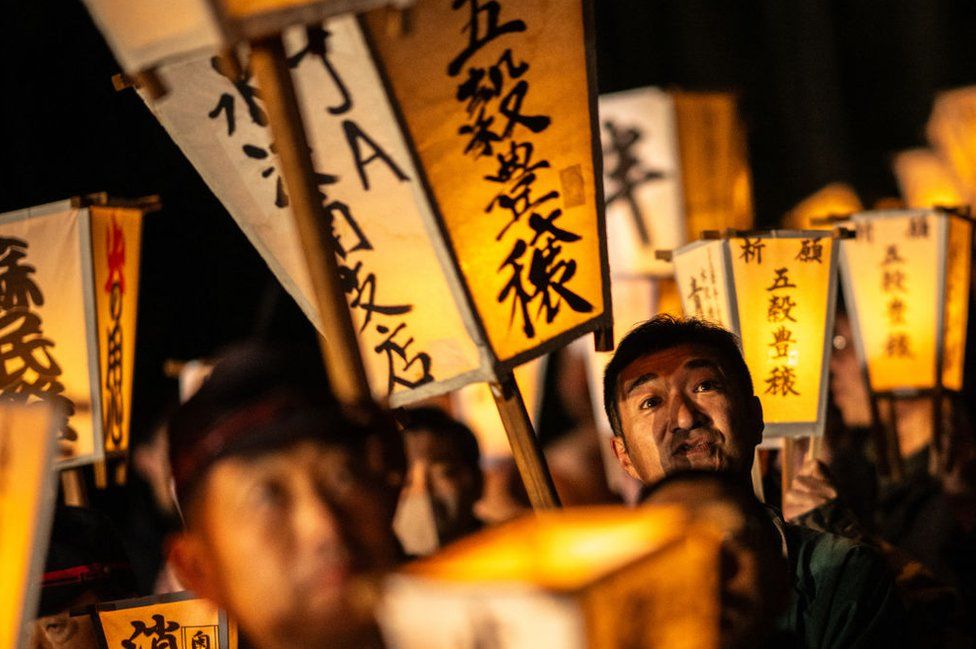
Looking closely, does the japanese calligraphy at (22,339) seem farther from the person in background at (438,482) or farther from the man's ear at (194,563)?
the man's ear at (194,563)

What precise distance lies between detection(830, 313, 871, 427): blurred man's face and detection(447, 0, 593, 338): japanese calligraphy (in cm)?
368

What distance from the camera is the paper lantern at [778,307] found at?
3564mm

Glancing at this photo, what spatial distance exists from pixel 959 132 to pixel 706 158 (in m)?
3.20

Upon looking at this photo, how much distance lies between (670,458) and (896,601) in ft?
2.38

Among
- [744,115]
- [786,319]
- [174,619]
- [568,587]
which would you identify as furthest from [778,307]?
[744,115]

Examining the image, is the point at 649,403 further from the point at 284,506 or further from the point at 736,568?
the point at 284,506

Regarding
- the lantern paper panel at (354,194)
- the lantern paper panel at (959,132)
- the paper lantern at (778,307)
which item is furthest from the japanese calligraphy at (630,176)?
the lantern paper panel at (959,132)

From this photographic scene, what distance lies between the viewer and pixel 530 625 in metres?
1.19

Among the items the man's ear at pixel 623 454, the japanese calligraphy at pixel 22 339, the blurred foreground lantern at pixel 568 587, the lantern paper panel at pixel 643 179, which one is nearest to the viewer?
the blurred foreground lantern at pixel 568 587

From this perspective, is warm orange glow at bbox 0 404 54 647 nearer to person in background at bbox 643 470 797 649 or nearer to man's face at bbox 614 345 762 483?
person in background at bbox 643 470 797 649

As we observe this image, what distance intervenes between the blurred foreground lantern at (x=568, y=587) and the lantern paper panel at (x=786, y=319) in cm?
222

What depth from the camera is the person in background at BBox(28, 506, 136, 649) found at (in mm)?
2617

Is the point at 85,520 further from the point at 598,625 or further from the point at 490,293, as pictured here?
the point at 598,625

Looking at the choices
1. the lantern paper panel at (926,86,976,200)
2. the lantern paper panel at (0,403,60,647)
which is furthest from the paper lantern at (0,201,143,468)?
the lantern paper panel at (926,86,976,200)
